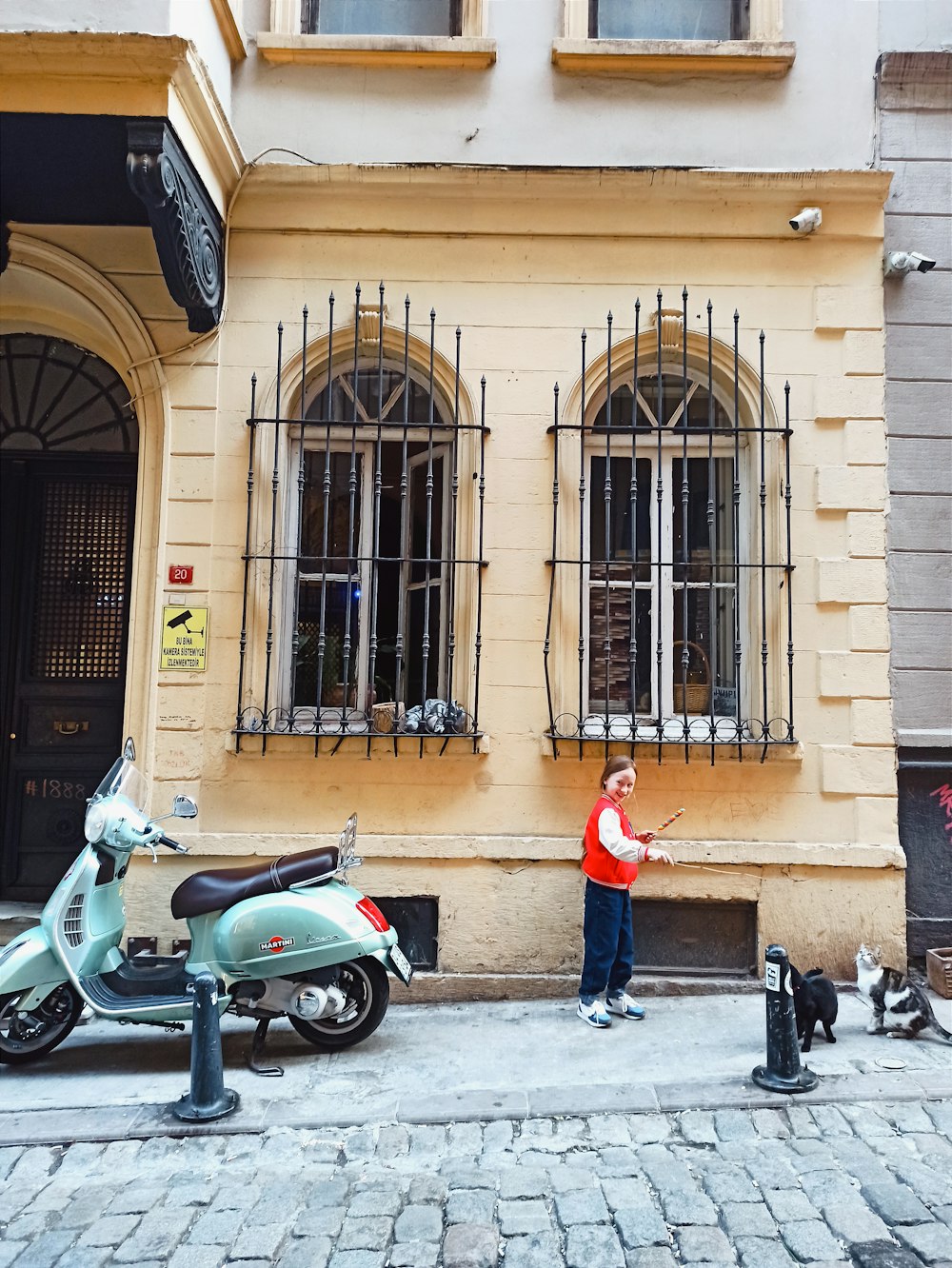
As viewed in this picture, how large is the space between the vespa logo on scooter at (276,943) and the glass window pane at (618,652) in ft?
7.98

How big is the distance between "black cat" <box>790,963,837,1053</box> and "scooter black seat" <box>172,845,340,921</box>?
7.91ft

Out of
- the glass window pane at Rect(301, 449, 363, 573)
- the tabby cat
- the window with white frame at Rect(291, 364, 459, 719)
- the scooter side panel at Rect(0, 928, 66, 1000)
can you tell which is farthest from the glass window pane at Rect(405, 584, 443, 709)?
the tabby cat

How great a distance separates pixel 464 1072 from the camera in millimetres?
4262

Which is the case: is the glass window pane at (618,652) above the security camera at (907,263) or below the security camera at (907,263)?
below

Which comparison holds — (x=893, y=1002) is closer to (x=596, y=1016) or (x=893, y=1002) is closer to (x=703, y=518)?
(x=596, y=1016)

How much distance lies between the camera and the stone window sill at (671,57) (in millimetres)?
5734

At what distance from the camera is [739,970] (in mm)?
5410

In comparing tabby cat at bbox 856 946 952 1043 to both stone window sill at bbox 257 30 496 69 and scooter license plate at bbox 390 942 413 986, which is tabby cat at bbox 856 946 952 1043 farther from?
stone window sill at bbox 257 30 496 69

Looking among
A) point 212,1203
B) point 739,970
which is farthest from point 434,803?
point 212,1203

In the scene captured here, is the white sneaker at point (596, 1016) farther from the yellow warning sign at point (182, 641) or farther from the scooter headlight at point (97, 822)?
the yellow warning sign at point (182, 641)

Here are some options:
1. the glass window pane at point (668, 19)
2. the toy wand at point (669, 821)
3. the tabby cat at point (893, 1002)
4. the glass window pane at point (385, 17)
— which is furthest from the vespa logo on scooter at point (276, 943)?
the glass window pane at point (668, 19)

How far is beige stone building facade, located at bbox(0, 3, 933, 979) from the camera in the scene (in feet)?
17.7

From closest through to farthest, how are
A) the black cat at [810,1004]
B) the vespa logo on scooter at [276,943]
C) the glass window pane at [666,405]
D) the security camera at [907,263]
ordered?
the vespa logo on scooter at [276,943] → the black cat at [810,1004] → the security camera at [907,263] → the glass window pane at [666,405]

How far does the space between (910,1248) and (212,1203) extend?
238 cm
